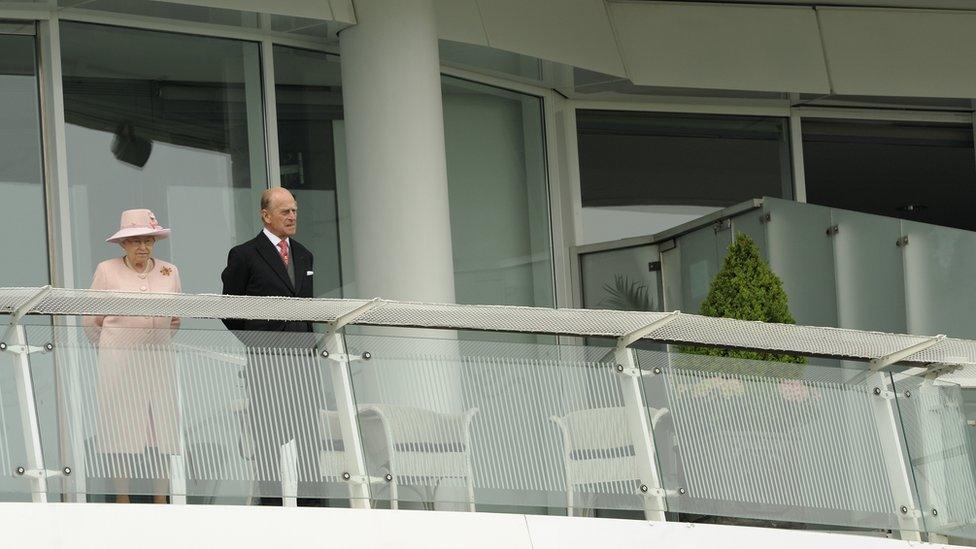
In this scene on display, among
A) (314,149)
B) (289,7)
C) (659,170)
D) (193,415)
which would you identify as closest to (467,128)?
(314,149)

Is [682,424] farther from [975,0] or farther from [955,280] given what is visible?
[975,0]

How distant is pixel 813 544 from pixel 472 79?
6.70 metres

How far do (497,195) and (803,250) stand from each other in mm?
2576

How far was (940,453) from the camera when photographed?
7.77m

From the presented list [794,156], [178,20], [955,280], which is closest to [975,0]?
[794,156]

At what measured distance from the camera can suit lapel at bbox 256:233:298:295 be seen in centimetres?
809

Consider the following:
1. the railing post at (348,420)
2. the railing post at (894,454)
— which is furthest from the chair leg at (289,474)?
the railing post at (894,454)

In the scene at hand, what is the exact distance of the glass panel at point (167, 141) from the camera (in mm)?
11133

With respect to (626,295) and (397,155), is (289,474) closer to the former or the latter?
(397,155)

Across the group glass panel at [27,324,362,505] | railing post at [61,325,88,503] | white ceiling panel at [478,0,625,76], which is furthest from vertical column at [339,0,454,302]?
railing post at [61,325,88,503]

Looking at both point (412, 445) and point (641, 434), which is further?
point (641, 434)

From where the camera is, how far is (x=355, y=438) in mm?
6938

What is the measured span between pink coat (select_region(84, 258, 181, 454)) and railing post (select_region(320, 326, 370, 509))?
0.67 m

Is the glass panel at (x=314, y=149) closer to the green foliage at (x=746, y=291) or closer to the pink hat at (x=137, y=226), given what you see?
the green foliage at (x=746, y=291)
